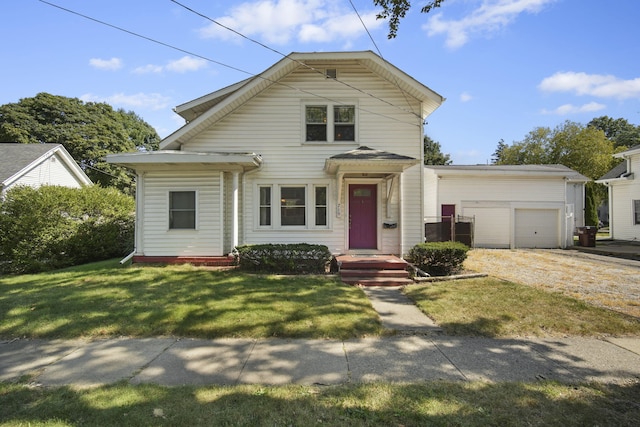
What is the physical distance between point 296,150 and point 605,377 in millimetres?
9310

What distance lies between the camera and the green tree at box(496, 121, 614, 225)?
109 ft

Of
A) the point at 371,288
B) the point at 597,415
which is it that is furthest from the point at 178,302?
the point at 597,415

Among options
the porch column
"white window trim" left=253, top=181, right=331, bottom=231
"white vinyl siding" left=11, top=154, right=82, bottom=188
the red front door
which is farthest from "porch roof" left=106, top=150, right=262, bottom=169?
"white vinyl siding" left=11, top=154, right=82, bottom=188

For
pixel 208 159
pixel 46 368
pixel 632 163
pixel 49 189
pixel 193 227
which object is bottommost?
pixel 46 368

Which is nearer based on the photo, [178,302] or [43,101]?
[178,302]

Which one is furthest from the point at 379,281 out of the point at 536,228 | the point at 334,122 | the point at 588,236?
the point at 588,236

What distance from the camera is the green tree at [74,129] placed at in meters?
31.7

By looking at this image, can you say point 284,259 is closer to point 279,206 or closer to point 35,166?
point 279,206

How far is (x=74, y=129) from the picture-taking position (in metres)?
34.2

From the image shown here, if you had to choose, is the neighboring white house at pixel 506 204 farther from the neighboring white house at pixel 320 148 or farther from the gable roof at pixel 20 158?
the gable roof at pixel 20 158

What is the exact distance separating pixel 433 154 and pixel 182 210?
39.8 metres

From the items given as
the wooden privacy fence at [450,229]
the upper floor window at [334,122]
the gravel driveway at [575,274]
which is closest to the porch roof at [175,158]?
the upper floor window at [334,122]

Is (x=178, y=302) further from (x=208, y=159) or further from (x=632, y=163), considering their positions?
(x=632, y=163)

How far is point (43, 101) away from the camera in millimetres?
33625
